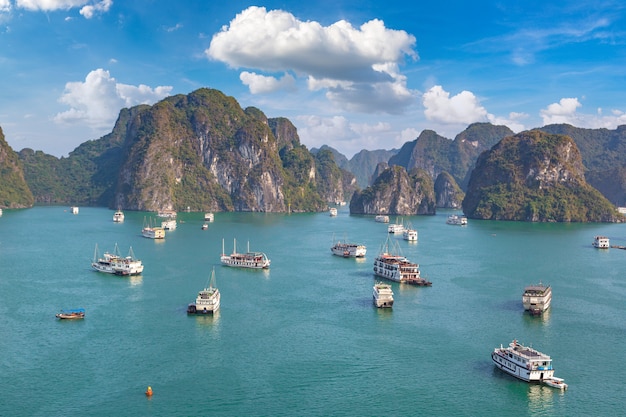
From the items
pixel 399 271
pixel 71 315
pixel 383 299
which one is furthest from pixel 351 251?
pixel 71 315

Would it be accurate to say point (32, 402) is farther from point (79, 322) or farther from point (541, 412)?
point (541, 412)

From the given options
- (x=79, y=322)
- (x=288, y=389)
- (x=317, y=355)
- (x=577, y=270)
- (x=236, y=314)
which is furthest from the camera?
(x=577, y=270)

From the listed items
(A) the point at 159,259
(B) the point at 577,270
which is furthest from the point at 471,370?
(A) the point at 159,259

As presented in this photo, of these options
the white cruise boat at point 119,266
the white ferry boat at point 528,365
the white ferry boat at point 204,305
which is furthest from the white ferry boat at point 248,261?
the white ferry boat at point 528,365

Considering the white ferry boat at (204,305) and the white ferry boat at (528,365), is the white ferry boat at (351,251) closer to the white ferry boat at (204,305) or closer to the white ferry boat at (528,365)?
the white ferry boat at (204,305)

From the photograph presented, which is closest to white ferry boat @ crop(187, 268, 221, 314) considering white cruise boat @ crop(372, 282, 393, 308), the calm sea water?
the calm sea water
